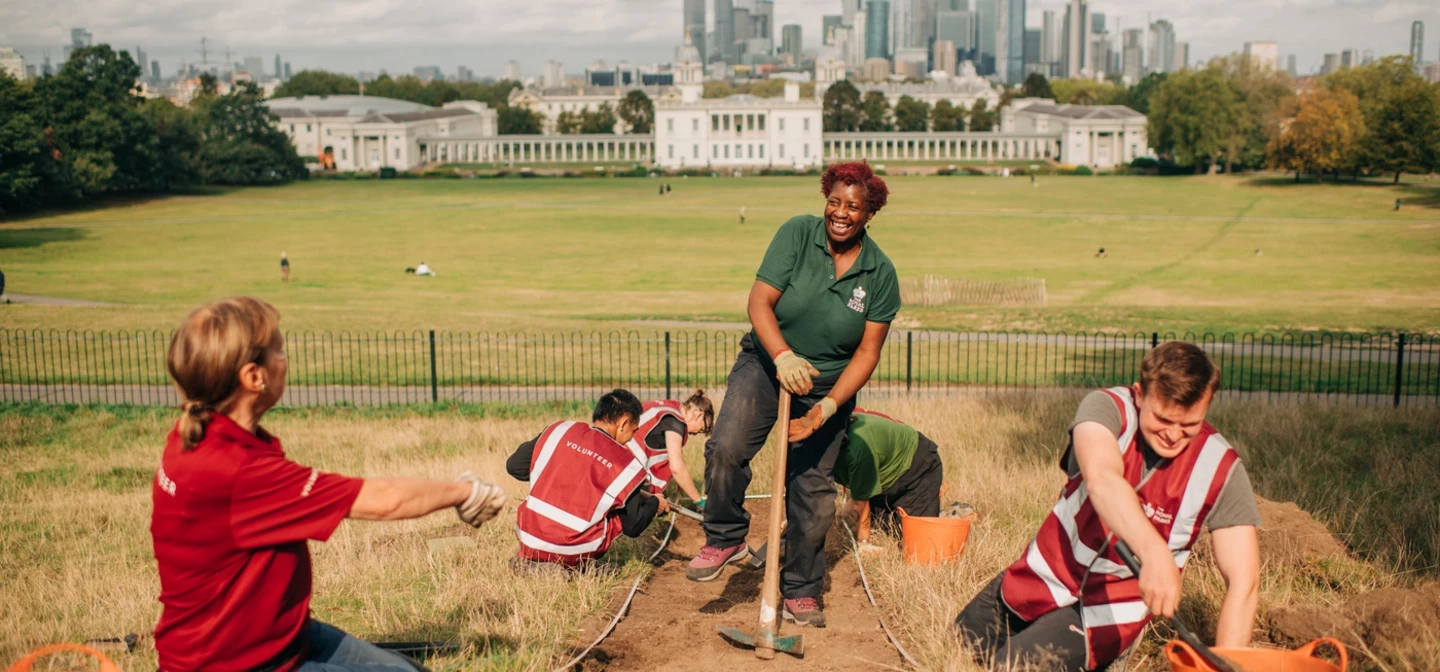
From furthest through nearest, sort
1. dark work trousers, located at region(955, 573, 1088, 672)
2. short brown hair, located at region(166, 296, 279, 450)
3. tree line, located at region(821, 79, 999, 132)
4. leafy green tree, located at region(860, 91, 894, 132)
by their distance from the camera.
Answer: leafy green tree, located at region(860, 91, 894, 132)
tree line, located at region(821, 79, 999, 132)
dark work trousers, located at region(955, 573, 1088, 672)
short brown hair, located at region(166, 296, 279, 450)

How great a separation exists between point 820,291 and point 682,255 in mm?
42469

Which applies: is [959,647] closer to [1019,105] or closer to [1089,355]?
[1089,355]

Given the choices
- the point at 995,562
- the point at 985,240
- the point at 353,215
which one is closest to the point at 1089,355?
the point at 995,562

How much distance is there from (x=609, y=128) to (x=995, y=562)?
17235cm

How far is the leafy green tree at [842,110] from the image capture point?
165375mm

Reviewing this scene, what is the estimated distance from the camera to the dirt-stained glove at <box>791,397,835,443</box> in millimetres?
5586

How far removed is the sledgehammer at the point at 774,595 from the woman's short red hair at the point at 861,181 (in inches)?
42.4

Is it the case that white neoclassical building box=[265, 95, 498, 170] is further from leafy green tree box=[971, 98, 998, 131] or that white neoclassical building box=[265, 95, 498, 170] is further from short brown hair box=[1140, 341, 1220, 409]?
short brown hair box=[1140, 341, 1220, 409]

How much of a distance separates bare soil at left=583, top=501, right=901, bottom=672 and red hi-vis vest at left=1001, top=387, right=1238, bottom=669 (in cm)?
92

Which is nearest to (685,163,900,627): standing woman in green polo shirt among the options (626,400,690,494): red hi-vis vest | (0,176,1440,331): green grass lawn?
(626,400,690,494): red hi-vis vest

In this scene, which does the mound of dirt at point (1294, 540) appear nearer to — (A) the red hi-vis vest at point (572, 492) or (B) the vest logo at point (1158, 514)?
(B) the vest logo at point (1158, 514)

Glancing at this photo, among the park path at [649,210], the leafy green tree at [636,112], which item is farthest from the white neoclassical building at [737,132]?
the park path at [649,210]

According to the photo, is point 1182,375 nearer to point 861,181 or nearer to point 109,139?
point 861,181

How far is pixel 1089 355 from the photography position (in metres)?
21.1
